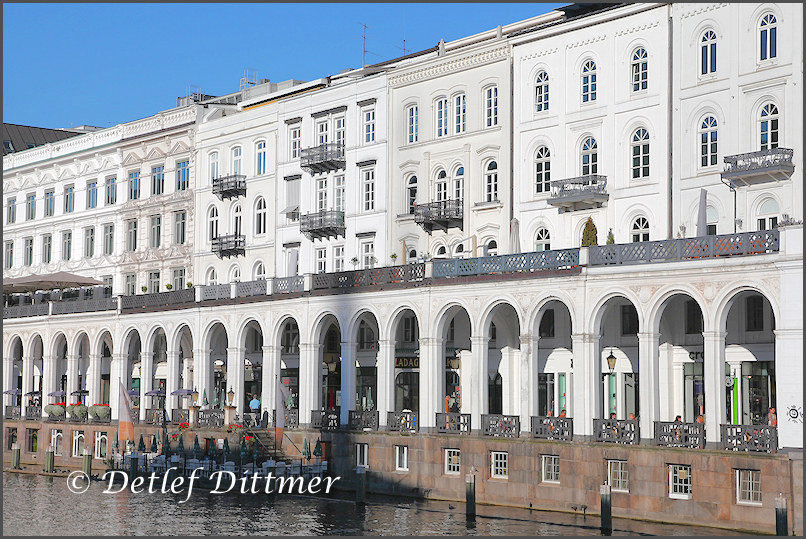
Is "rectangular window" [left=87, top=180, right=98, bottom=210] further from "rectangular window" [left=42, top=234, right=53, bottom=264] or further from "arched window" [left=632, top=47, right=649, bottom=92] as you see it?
"arched window" [left=632, top=47, right=649, bottom=92]

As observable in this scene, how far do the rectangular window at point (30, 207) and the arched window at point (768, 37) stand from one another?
185 ft

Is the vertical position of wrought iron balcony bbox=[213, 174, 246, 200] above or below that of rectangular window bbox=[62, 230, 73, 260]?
above

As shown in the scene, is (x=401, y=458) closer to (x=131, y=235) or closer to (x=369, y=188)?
(x=369, y=188)

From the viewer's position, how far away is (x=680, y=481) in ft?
135

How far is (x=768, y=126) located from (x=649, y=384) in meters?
11.0

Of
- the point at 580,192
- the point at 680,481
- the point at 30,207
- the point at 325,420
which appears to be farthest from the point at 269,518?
the point at 30,207

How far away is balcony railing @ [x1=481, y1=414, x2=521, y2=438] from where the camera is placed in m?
47.5

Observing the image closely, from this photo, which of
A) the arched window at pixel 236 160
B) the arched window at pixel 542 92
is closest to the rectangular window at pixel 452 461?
the arched window at pixel 542 92

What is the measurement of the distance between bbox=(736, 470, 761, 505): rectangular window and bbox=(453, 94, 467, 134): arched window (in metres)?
24.7

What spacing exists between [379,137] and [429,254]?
6989mm

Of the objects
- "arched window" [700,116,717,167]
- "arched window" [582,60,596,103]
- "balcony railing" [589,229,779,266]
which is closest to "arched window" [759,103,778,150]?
"arched window" [700,116,717,167]

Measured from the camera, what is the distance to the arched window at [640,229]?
51.2 m

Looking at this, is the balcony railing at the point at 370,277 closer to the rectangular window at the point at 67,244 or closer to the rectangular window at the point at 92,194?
the rectangular window at the point at 92,194

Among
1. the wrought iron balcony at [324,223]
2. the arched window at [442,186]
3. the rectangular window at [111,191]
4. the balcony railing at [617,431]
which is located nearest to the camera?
the balcony railing at [617,431]
